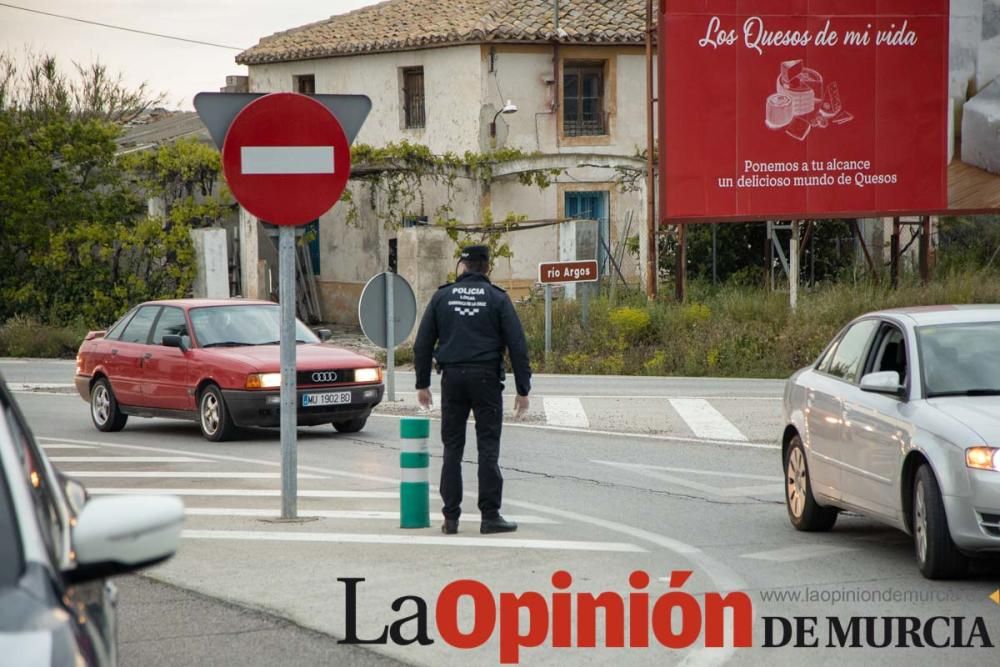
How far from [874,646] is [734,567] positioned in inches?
79.7

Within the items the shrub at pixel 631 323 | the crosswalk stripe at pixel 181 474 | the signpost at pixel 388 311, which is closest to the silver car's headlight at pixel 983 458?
the crosswalk stripe at pixel 181 474

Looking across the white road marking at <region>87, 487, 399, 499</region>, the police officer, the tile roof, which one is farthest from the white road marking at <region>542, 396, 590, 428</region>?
the tile roof

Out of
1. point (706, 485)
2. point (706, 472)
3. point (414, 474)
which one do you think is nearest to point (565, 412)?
point (706, 472)

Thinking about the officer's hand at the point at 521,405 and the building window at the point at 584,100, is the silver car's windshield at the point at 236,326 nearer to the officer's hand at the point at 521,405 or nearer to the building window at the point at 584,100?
the officer's hand at the point at 521,405

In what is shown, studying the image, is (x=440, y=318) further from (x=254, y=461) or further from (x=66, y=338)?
(x=66, y=338)

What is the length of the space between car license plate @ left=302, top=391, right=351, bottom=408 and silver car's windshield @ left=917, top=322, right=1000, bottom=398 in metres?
8.31

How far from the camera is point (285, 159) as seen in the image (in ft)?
34.0

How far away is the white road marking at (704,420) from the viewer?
57.2ft

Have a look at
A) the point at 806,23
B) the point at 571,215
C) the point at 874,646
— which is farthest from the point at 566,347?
the point at 874,646

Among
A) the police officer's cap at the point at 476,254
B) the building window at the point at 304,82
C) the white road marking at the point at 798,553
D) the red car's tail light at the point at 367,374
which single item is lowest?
the white road marking at the point at 798,553

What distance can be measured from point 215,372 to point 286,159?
22.1 feet

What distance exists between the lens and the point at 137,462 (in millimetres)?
15031

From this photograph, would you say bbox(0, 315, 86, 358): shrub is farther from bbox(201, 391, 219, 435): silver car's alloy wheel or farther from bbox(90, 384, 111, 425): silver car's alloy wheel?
bbox(201, 391, 219, 435): silver car's alloy wheel

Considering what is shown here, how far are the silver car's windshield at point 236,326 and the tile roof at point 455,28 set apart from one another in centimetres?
2267
